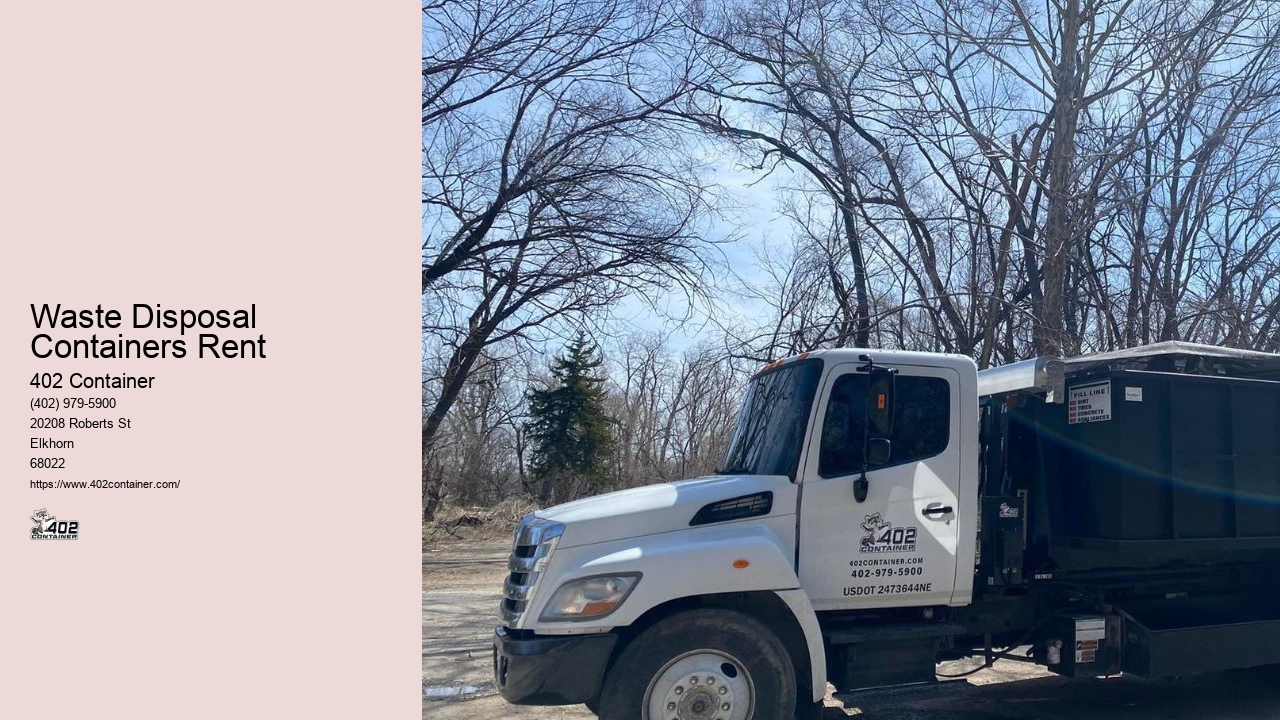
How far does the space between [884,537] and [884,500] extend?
0.24 metres

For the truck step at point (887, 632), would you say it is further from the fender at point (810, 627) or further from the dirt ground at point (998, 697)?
the dirt ground at point (998, 697)

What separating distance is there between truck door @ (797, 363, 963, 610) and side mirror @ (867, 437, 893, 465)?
9cm

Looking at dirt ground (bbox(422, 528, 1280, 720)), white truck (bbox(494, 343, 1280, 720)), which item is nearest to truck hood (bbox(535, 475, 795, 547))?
white truck (bbox(494, 343, 1280, 720))

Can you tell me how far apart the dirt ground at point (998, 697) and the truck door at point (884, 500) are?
1.16 meters

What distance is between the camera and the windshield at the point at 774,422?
6.51 m

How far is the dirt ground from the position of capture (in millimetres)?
7625

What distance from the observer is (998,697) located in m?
8.20

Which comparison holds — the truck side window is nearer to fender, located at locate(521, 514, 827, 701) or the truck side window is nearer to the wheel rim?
fender, located at locate(521, 514, 827, 701)

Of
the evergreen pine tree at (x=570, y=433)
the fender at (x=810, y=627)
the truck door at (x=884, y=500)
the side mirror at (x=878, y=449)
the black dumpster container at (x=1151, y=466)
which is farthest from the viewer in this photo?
the evergreen pine tree at (x=570, y=433)

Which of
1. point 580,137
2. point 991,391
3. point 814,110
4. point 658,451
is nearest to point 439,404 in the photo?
point 580,137

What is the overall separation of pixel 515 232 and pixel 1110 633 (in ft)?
38.0

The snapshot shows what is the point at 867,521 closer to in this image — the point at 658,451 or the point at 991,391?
the point at 991,391

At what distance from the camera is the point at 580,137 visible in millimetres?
16281

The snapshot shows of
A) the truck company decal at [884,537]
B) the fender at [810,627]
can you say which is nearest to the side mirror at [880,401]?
the truck company decal at [884,537]
